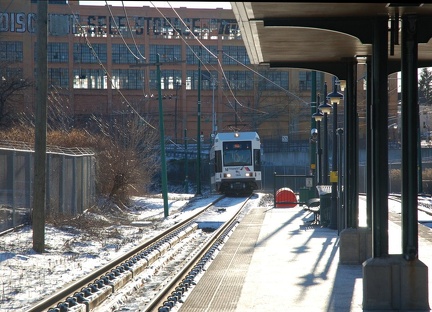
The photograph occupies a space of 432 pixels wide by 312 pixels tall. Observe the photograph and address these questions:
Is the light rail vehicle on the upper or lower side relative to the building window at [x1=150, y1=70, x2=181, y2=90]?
lower

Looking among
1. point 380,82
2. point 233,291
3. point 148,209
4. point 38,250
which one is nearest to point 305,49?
point 380,82

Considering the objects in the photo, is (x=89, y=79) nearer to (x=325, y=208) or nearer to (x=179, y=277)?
(x=325, y=208)

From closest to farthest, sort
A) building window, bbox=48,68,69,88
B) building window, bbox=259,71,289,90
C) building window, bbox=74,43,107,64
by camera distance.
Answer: building window, bbox=48,68,69,88, building window, bbox=74,43,107,64, building window, bbox=259,71,289,90

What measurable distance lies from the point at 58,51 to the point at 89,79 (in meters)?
4.10

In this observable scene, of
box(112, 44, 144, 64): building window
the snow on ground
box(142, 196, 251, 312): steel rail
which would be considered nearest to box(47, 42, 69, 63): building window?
box(112, 44, 144, 64): building window

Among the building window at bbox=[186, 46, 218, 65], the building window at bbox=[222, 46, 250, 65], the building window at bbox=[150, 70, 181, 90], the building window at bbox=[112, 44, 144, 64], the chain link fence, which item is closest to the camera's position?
the chain link fence

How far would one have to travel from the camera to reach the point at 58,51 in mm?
73250

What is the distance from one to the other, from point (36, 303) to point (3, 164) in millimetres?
9826

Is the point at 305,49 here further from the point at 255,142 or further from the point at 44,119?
the point at 255,142

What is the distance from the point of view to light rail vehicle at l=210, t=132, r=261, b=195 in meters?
45.9

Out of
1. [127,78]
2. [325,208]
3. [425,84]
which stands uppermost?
[425,84]

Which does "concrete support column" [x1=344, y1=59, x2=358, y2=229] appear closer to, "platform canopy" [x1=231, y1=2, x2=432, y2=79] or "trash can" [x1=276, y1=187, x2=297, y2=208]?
"platform canopy" [x1=231, y1=2, x2=432, y2=79]

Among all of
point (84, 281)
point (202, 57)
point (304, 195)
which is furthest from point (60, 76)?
point (84, 281)

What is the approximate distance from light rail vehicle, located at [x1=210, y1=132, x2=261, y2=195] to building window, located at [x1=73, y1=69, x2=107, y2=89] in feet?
103
